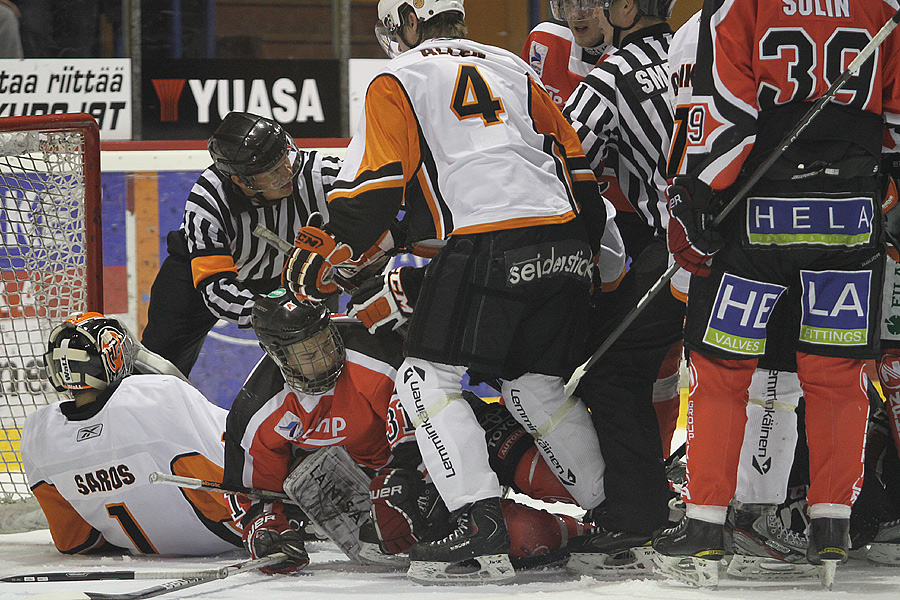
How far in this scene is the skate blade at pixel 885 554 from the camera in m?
2.35

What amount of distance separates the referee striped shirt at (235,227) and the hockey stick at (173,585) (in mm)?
938

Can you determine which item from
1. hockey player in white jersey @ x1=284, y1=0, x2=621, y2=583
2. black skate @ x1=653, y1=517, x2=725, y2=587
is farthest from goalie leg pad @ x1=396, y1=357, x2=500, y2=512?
black skate @ x1=653, y1=517, x2=725, y2=587

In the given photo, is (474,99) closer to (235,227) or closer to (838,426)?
(838,426)

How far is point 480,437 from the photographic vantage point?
2.24 m

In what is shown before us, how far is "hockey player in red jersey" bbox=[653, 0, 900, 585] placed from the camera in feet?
6.72

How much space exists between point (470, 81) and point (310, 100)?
7.76ft

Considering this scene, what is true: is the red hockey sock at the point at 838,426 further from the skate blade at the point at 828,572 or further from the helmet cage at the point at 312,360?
the helmet cage at the point at 312,360

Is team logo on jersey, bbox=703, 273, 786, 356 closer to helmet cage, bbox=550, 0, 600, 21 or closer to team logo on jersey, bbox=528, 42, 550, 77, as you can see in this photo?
helmet cage, bbox=550, 0, 600, 21

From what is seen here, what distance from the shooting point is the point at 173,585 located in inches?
83.0

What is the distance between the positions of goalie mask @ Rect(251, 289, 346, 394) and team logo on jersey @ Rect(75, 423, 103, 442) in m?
0.48

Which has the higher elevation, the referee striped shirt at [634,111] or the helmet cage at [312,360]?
the referee striped shirt at [634,111]

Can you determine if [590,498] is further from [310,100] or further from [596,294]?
[310,100]

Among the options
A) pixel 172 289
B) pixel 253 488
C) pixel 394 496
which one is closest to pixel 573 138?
pixel 394 496

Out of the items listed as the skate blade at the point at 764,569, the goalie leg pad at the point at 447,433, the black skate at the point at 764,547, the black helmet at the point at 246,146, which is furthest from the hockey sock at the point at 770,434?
the black helmet at the point at 246,146
